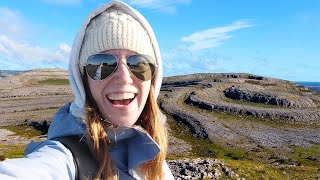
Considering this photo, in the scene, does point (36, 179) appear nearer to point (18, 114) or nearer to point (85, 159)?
point (85, 159)

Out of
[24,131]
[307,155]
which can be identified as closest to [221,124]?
[307,155]

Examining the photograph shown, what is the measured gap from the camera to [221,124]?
8244cm

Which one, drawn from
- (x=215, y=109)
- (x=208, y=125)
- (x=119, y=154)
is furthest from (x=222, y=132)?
(x=119, y=154)

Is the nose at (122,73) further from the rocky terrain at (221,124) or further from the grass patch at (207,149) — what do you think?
the grass patch at (207,149)

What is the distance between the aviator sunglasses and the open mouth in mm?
222

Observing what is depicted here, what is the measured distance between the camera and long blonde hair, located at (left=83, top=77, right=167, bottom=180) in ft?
12.5

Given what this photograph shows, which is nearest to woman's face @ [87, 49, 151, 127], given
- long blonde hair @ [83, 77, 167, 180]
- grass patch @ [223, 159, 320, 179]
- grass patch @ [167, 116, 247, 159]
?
long blonde hair @ [83, 77, 167, 180]

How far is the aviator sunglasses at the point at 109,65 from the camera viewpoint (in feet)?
13.5

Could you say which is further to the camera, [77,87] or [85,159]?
[77,87]

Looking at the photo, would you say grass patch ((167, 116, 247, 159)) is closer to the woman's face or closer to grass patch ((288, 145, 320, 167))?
grass patch ((288, 145, 320, 167))

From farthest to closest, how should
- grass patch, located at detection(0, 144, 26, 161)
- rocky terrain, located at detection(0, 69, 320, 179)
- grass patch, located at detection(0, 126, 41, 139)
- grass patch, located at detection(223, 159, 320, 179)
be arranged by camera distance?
grass patch, located at detection(0, 126, 41, 139) < rocky terrain, located at detection(0, 69, 320, 179) < grass patch, located at detection(0, 144, 26, 161) < grass patch, located at detection(223, 159, 320, 179)

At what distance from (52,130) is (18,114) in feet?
340

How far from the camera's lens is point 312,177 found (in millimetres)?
38281

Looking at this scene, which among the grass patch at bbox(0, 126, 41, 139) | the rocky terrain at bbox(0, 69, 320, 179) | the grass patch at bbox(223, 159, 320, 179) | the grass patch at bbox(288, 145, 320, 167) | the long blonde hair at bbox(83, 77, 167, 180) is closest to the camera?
the long blonde hair at bbox(83, 77, 167, 180)
